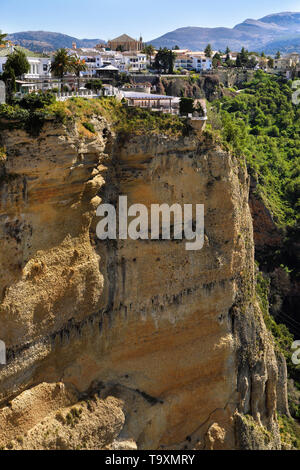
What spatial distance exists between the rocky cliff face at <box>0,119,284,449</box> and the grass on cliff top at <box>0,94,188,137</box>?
466 millimetres

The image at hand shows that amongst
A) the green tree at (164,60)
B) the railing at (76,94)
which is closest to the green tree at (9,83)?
the railing at (76,94)

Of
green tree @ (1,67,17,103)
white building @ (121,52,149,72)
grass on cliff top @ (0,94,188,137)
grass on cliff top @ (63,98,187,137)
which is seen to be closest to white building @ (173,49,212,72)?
white building @ (121,52,149,72)

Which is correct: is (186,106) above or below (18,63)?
below

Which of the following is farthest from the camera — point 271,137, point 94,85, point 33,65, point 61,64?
point 271,137

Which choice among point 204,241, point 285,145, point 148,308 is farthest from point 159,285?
point 285,145

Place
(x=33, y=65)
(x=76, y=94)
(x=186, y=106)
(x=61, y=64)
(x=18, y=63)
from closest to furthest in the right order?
1. (x=76, y=94)
2. (x=18, y=63)
3. (x=186, y=106)
4. (x=61, y=64)
5. (x=33, y=65)

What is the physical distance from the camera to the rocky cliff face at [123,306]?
66.1 feet

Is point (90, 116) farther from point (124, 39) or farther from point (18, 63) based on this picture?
point (124, 39)

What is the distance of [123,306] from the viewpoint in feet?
78.8

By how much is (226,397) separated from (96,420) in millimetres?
7634

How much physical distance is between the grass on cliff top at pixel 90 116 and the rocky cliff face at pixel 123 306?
47 centimetres

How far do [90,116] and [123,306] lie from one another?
8.79m

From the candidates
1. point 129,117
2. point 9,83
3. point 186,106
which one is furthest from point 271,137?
point 9,83

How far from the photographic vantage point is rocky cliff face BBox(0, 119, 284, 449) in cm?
2016
